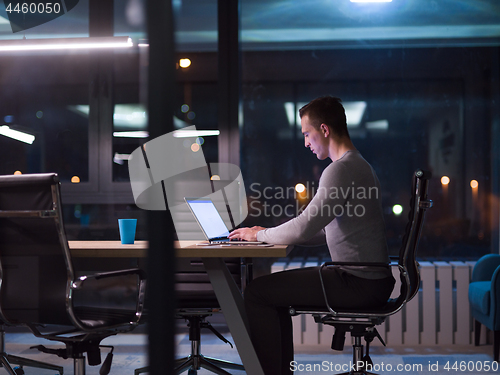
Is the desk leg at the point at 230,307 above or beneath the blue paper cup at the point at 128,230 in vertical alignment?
beneath

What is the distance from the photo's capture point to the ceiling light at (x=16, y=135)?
169 inches

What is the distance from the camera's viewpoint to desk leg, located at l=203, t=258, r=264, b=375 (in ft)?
6.75

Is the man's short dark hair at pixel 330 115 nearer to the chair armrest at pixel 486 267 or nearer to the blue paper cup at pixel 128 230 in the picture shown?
the blue paper cup at pixel 128 230

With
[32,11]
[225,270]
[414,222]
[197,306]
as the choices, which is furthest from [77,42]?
[414,222]

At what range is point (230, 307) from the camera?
213 cm

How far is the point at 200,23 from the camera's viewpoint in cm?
419

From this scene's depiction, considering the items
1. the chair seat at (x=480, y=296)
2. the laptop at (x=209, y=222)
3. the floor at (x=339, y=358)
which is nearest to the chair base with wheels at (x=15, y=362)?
the floor at (x=339, y=358)

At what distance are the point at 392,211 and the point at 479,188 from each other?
787 mm

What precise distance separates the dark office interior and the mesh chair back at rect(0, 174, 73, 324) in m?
2.17

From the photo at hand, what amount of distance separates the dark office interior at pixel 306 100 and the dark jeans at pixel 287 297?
2266 millimetres

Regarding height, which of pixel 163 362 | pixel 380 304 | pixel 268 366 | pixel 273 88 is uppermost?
pixel 273 88

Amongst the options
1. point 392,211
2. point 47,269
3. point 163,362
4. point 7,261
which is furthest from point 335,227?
point 392,211

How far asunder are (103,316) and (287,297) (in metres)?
0.77

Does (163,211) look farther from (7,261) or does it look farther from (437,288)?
(437,288)
